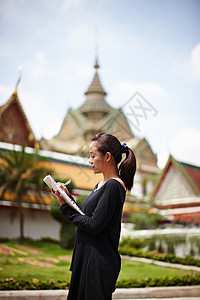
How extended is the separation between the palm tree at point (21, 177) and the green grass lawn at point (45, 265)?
1126 millimetres

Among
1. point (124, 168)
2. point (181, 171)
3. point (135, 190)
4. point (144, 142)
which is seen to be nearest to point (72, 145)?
point (144, 142)

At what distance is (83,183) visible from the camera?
13.3 m

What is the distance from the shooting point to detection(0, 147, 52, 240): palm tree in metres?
10.0

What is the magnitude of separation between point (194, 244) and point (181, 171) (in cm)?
646

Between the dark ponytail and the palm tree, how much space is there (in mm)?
7689

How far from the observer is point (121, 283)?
18.8 ft

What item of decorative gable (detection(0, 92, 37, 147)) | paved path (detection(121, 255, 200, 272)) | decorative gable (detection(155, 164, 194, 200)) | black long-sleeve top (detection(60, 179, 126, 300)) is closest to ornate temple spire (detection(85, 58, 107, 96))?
decorative gable (detection(155, 164, 194, 200))

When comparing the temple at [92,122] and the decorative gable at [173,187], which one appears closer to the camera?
the decorative gable at [173,187]

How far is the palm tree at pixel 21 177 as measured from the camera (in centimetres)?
1002

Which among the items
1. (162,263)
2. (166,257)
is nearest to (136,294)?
(162,263)

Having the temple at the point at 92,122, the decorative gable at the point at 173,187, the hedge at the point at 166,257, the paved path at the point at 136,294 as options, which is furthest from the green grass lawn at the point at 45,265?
the temple at the point at 92,122

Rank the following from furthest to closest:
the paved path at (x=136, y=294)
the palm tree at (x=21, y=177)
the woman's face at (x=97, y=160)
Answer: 1. the palm tree at (x=21, y=177)
2. the paved path at (x=136, y=294)
3. the woman's face at (x=97, y=160)

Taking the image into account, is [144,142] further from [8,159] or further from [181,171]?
[8,159]

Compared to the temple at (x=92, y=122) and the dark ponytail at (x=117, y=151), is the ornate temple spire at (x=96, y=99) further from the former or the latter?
the dark ponytail at (x=117, y=151)
